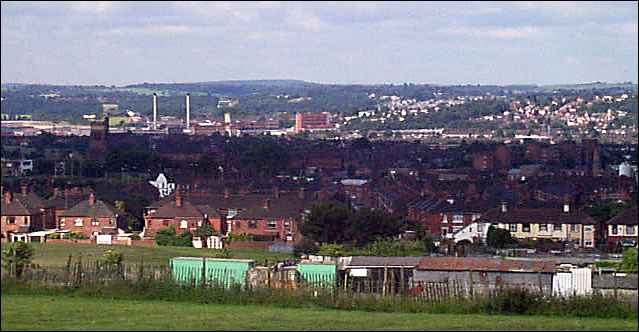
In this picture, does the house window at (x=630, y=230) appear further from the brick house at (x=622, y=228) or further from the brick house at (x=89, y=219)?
the brick house at (x=89, y=219)

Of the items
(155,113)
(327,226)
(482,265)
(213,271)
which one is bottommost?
(327,226)

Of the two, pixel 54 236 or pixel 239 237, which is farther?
pixel 239 237

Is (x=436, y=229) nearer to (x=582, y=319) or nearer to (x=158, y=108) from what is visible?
(x=582, y=319)

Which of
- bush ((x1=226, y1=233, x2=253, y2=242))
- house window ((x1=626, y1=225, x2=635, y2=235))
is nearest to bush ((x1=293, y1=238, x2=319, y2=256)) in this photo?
bush ((x1=226, y1=233, x2=253, y2=242))

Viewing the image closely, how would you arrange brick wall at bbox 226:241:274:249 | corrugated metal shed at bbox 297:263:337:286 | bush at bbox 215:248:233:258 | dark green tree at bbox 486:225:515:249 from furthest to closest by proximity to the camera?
dark green tree at bbox 486:225:515:249 → brick wall at bbox 226:241:274:249 → bush at bbox 215:248:233:258 → corrugated metal shed at bbox 297:263:337:286

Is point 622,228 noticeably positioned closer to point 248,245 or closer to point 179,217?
point 248,245

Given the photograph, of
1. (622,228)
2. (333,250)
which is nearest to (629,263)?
(333,250)

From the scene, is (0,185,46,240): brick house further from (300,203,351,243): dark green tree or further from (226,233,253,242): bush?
(300,203,351,243): dark green tree
